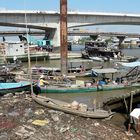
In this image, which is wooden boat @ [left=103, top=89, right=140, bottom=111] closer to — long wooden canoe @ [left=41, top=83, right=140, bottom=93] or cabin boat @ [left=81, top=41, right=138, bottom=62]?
long wooden canoe @ [left=41, top=83, right=140, bottom=93]

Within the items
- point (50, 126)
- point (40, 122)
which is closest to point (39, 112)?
point (40, 122)

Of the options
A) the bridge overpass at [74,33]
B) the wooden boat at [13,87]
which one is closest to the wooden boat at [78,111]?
the wooden boat at [13,87]

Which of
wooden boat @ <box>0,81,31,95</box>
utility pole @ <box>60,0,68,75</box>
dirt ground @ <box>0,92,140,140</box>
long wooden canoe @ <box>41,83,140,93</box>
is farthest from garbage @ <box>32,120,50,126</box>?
utility pole @ <box>60,0,68,75</box>

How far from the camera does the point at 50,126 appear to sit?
18.9 m

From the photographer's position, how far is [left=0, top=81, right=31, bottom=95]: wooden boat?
2833cm

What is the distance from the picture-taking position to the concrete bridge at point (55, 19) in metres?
71.9

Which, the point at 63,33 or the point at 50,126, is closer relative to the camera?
the point at 50,126

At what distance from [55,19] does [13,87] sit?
51274mm

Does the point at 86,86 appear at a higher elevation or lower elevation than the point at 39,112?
higher

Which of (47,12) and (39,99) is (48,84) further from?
(47,12)

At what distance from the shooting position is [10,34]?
104m

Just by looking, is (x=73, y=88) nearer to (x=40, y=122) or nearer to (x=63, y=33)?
(x=63, y=33)

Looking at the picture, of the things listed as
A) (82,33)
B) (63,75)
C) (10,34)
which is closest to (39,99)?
(63,75)

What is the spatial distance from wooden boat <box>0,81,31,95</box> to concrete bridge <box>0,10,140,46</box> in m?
42.8
